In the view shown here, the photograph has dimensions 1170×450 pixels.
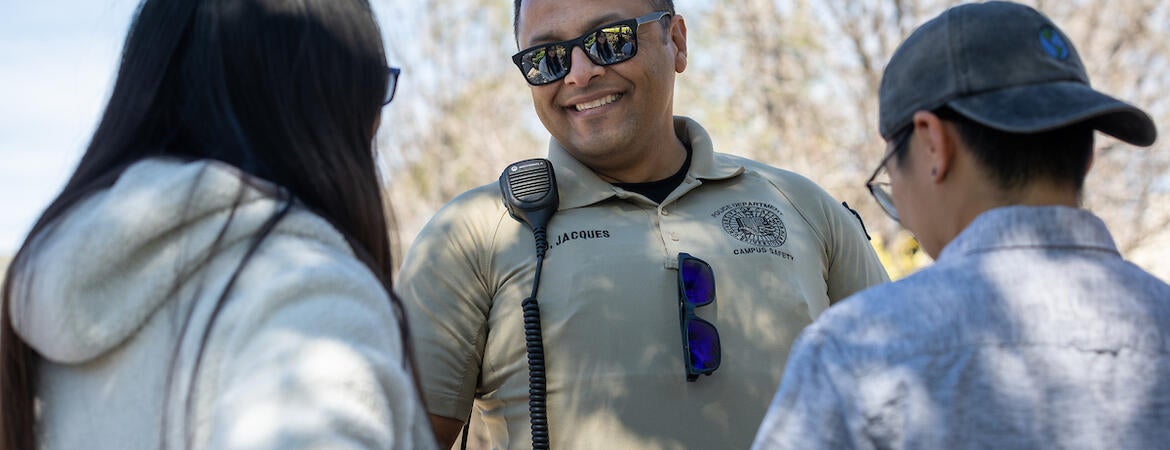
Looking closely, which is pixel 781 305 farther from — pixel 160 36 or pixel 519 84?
pixel 519 84

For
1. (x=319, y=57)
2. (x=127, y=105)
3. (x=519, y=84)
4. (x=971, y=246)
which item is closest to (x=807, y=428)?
(x=971, y=246)

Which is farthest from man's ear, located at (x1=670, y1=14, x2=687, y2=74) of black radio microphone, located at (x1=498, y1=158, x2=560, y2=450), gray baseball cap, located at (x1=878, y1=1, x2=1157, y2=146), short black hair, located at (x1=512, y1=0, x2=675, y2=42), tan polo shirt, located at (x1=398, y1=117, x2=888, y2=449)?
gray baseball cap, located at (x1=878, y1=1, x2=1157, y2=146)

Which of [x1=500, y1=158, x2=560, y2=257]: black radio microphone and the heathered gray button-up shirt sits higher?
the heathered gray button-up shirt

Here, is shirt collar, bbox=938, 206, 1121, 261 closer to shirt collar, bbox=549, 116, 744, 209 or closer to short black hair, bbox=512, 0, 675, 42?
shirt collar, bbox=549, 116, 744, 209

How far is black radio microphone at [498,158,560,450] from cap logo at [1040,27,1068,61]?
4.81 ft

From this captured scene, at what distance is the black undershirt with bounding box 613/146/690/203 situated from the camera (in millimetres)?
3324

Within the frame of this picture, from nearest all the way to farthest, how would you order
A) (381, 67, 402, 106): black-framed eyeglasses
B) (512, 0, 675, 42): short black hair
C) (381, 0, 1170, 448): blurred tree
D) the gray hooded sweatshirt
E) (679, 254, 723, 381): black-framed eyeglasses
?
the gray hooded sweatshirt
(381, 67, 402, 106): black-framed eyeglasses
(679, 254, 723, 381): black-framed eyeglasses
(512, 0, 675, 42): short black hair
(381, 0, 1170, 448): blurred tree

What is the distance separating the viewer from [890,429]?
1.62m

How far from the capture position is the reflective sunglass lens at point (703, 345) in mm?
2850

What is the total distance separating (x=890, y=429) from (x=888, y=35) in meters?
7.17

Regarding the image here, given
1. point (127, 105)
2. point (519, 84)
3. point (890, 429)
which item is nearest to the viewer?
point (890, 429)

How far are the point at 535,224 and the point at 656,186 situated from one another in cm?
47

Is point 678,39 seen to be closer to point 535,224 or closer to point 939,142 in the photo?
point 535,224

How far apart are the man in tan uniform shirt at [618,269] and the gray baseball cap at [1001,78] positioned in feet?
3.87
